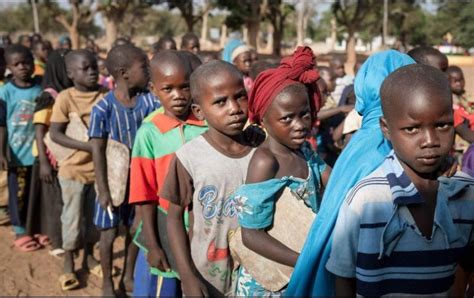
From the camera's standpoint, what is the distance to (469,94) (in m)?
4.19

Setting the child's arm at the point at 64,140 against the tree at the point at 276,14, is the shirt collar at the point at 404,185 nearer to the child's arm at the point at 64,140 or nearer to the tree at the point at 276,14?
the child's arm at the point at 64,140

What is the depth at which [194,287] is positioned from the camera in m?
2.05

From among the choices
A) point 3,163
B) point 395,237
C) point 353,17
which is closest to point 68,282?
point 3,163

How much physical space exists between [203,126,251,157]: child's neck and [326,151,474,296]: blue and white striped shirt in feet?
2.48

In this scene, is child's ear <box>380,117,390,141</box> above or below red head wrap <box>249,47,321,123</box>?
below

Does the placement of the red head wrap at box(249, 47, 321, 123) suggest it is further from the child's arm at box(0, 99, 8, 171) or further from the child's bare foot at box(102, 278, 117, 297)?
the child's arm at box(0, 99, 8, 171)

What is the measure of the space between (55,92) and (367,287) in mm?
3337

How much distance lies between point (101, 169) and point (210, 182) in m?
1.32

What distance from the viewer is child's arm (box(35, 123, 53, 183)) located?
156 inches

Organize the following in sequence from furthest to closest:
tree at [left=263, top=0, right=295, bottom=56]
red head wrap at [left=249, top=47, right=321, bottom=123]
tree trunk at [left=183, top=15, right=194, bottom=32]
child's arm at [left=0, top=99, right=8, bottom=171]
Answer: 1. tree at [left=263, top=0, right=295, bottom=56]
2. tree trunk at [left=183, top=15, right=194, bottom=32]
3. child's arm at [left=0, top=99, right=8, bottom=171]
4. red head wrap at [left=249, top=47, right=321, bottom=123]

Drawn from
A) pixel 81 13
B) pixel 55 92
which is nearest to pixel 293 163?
pixel 55 92

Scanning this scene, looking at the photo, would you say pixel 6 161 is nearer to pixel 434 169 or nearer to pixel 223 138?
pixel 223 138

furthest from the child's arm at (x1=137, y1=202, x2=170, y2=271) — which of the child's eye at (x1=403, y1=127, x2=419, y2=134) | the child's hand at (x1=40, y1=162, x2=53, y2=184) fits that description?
the child's hand at (x1=40, y1=162, x2=53, y2=184)

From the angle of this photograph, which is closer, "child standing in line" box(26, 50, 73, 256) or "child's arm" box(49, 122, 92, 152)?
"child's arm" box(49, 122, 92, 152)
